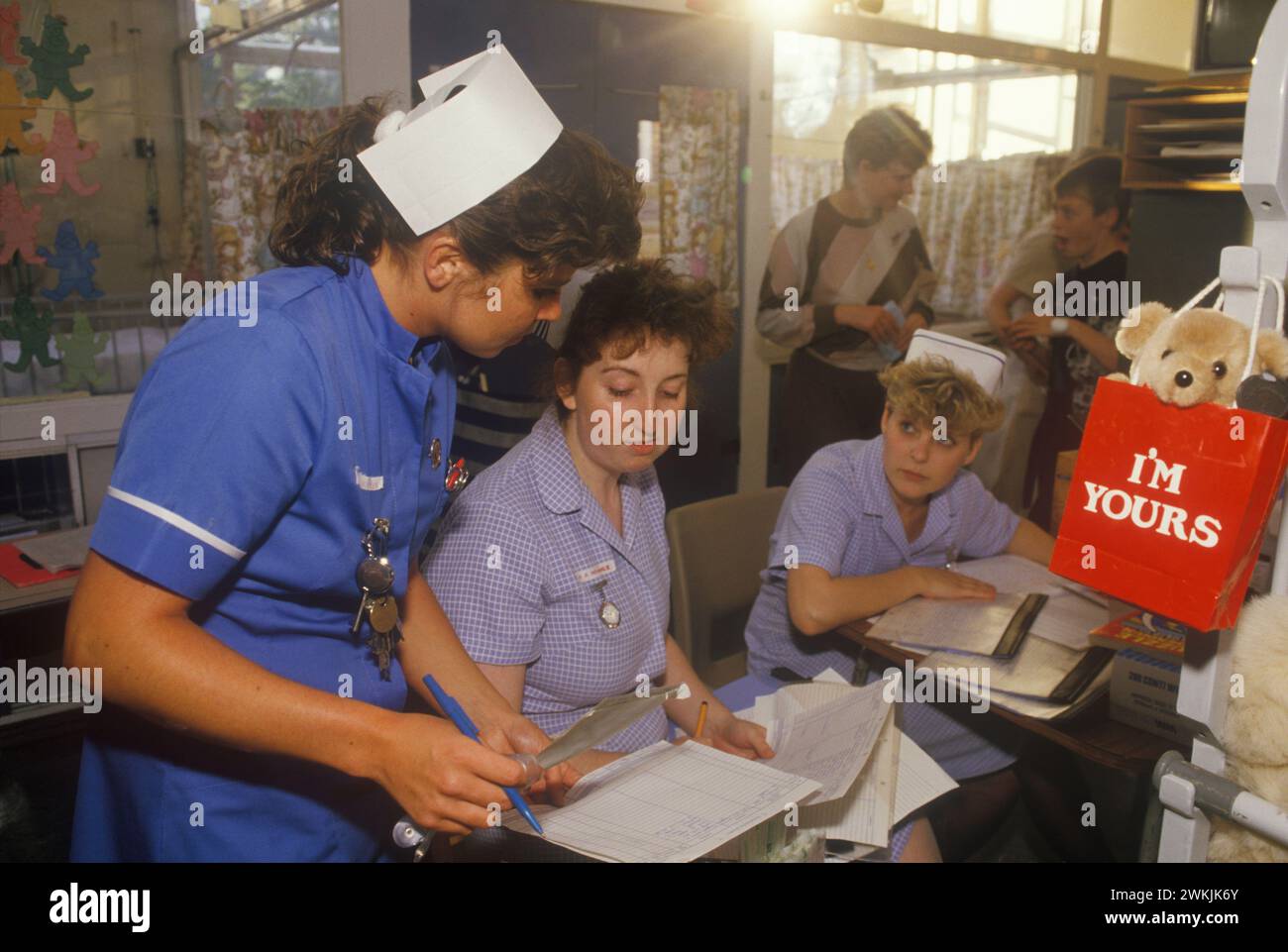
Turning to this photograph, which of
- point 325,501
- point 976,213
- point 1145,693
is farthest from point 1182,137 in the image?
point 325,501

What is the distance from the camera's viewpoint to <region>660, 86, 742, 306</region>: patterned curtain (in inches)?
139

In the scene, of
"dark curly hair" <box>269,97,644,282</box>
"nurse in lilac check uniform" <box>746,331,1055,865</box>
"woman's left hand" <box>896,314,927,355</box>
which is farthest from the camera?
"woman's left hand" <box>896,314,927,355</box>

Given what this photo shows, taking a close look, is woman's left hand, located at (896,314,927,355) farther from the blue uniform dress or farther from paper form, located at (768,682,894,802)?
the blue uniform dress

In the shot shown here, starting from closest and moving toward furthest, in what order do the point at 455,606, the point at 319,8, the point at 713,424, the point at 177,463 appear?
the point at 177,463 < the point at 455,606 < the point at 319,8 < the point at 713,424

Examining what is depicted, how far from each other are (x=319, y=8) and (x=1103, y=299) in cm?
274

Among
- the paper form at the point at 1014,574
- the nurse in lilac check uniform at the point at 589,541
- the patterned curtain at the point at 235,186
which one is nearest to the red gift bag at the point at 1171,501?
the nurse in lilac check uniform at the point at 589,541

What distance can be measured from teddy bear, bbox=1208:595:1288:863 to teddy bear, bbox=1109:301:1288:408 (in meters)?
0.22

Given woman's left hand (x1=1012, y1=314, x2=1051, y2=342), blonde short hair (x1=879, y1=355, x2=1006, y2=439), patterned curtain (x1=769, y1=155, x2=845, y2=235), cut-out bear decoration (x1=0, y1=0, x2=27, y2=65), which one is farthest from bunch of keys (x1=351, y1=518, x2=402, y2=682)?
woman's left hand (x1=1012, y1=314, x2=1051, y2=342)

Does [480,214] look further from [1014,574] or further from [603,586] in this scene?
[1014,574]

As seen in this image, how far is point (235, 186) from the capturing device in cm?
266

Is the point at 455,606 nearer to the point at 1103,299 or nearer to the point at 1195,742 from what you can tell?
the point at 1195,742

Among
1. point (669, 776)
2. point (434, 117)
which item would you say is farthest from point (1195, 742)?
point (434, 117)

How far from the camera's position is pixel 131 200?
2545mm
